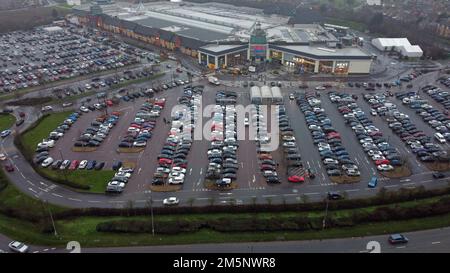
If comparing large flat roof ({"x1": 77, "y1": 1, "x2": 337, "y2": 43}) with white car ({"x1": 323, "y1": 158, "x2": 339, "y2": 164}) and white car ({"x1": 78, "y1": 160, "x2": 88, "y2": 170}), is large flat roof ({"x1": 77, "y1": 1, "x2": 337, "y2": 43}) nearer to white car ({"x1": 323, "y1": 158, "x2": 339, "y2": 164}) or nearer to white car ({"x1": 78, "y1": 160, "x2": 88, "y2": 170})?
white car ({"x1": 323, "y1": 158, "x2": 339, "y2": 164})

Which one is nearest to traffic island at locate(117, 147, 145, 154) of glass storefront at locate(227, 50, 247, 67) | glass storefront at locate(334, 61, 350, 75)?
glass storefront at locate(227, 50, 247, 67)

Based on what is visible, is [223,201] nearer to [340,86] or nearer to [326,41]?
[340,86]

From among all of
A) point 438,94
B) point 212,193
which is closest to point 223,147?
point 212,193

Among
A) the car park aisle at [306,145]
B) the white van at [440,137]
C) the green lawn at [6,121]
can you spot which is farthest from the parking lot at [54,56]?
the white van at [440,137]

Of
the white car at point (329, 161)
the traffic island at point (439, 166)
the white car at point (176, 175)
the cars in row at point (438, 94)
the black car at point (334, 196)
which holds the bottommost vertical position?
the black car at point (334, 196)

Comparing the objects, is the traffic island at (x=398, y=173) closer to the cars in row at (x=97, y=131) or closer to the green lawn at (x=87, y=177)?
the green lawn at (x=87, y=177)

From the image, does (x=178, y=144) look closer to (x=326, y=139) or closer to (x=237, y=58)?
(x=326, y=139)
